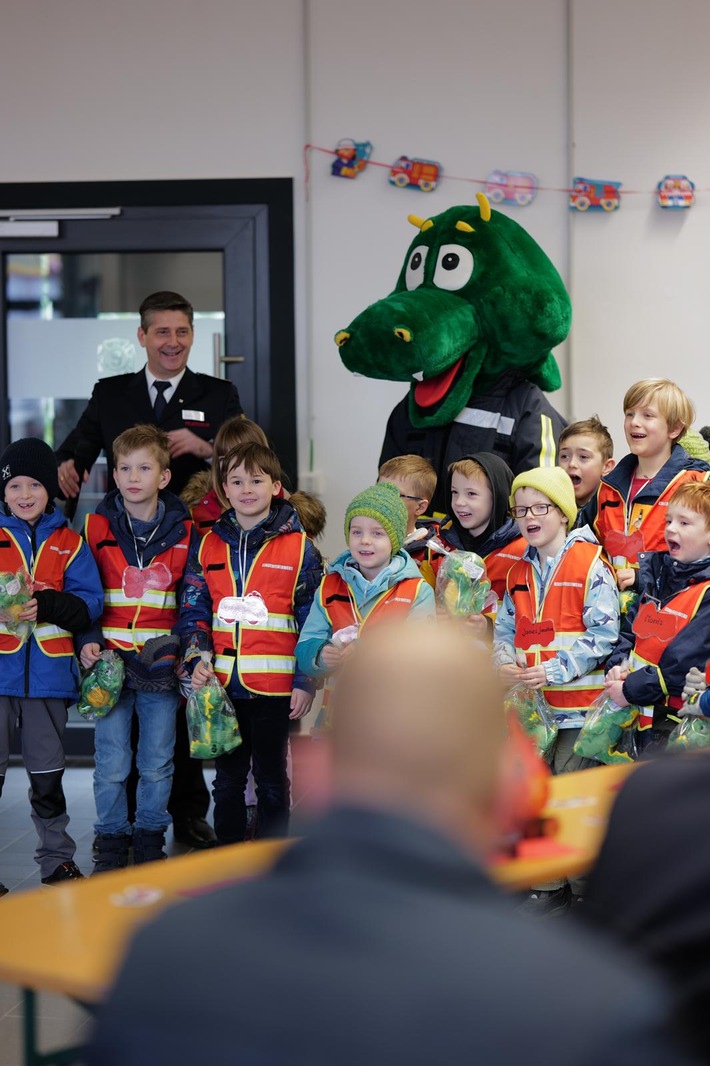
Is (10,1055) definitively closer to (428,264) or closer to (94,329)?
(428,264)

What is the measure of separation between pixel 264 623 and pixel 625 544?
3.66 ft

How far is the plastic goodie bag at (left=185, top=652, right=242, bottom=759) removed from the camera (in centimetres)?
358

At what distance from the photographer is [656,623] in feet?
10.8

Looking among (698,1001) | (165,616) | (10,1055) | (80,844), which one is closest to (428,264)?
(165,616)

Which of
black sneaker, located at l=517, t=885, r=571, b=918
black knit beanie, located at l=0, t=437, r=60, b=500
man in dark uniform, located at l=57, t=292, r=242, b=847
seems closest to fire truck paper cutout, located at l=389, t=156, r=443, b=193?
man in dark uniform, located at l=57, t=292, r=242, b=847

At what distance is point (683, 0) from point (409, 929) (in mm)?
4711

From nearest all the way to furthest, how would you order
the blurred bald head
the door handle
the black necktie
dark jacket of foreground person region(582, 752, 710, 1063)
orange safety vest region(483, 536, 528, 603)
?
1. the blurred bald head
2. dark jacket of foreground person region(582, 752, 710, 1063)
3. orange safety vest region(483, 536, 528, 603)
4. the black necktie
5. the door handle

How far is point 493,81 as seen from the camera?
4.82 m

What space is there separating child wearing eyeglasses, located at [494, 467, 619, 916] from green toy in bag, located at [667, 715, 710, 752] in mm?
306

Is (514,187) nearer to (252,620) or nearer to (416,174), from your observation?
(416,174)

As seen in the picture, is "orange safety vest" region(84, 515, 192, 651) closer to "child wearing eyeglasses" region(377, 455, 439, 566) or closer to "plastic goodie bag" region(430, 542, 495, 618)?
"child wearing eyeglasses" region(377, 455, 439, 566)

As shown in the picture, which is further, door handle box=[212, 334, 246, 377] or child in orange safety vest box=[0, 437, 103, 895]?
door handle box=[212, 334, 246, 377]

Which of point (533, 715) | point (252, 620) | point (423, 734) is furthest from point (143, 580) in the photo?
point (423, 734)

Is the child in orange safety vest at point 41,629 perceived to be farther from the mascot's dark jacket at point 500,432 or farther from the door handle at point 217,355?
the door handle at point 217,355
